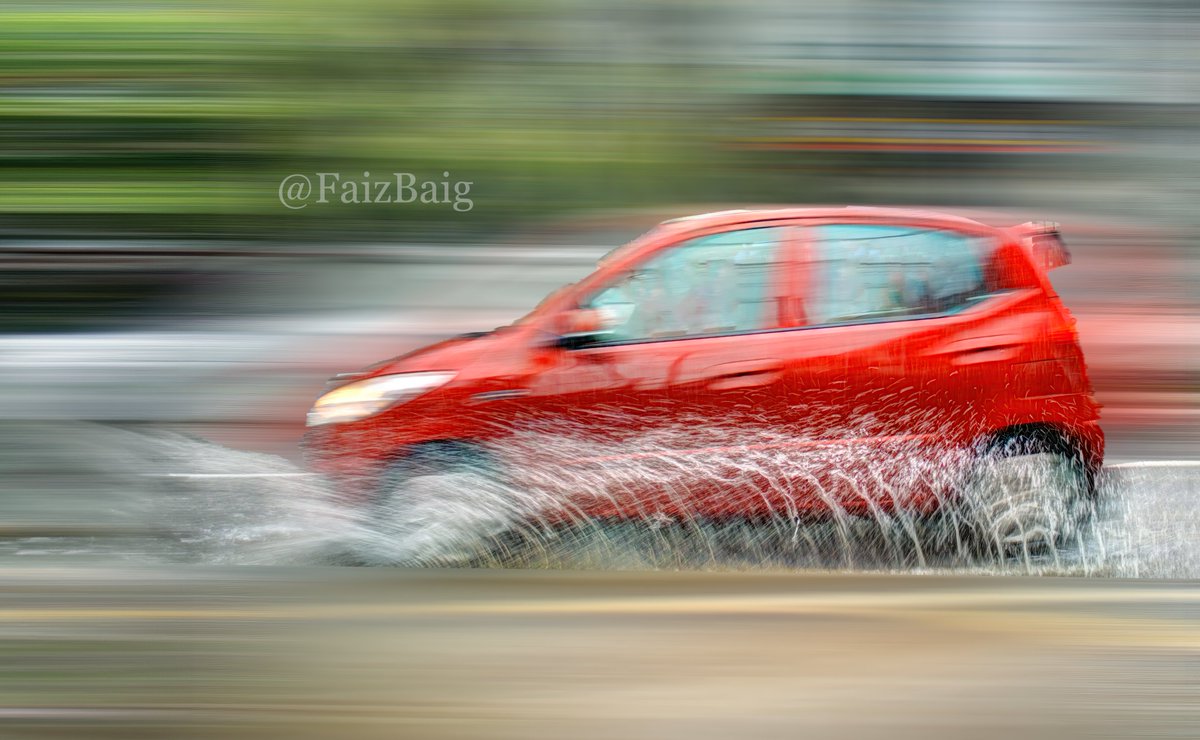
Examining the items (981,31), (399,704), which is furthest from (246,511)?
(981,31)

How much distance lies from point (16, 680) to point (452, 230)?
3747mm

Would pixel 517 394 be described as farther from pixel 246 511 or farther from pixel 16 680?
pixel 16 680

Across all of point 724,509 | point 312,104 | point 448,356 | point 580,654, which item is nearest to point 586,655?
point 580,654

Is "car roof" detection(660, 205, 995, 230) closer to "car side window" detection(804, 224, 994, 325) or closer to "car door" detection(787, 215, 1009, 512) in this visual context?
"car side window" detection(804, 224, 994, 325)

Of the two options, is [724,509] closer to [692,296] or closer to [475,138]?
[692,296]

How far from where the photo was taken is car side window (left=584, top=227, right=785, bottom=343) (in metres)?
4.72

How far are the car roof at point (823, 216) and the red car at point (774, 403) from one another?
0.18 m

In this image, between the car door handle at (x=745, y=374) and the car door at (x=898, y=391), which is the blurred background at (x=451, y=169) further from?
the car door handle at (x=745, y=374)

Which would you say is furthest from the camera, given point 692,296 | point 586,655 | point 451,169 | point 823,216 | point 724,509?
point 451,169

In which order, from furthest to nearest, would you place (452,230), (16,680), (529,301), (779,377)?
(452,230), (529,301), (779,377), (16,680)

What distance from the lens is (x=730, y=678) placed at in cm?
295

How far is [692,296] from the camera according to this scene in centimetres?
475

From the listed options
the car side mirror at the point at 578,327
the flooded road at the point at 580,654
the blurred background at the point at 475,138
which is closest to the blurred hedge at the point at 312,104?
the blurred background at the point at 475,138

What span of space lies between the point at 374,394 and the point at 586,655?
2006mm
